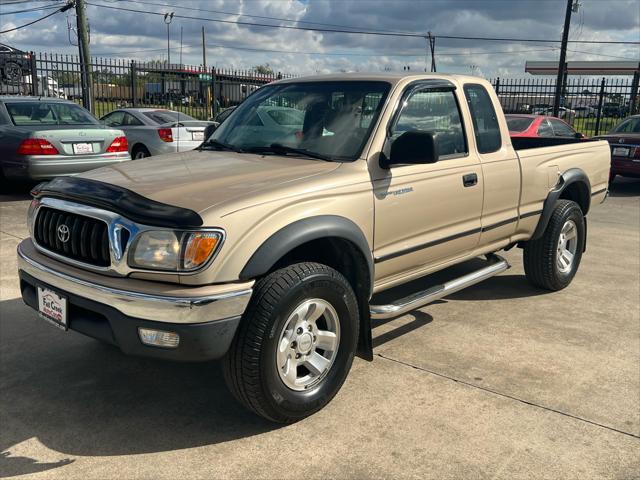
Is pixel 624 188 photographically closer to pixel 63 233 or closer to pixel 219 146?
pixel 219 146

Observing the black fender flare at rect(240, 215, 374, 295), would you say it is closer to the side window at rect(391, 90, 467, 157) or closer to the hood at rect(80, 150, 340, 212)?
the hood at rect(80, 150, 340, 212)

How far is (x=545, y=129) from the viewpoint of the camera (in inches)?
487

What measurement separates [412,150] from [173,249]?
1.54m

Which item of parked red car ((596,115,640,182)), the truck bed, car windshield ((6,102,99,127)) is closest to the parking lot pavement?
the truck bed

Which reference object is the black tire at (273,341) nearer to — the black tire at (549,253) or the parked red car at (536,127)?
the black tire at (549,253)

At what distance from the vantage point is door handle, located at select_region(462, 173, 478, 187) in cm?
432

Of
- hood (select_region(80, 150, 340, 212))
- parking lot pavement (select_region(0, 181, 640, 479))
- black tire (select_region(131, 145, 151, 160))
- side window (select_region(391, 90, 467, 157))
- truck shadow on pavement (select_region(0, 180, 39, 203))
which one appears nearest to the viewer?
parking lot pavement (select_region(0, 181, 640, 479))

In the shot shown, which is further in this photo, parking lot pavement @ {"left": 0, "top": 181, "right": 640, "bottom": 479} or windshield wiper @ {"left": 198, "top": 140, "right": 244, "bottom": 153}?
windshield wiper @ {"left": 198, "top": 140, "right": 244, "bottom": 153}

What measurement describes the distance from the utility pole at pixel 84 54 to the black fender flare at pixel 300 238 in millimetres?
16437

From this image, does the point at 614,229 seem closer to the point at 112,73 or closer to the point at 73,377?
the point at 73,377

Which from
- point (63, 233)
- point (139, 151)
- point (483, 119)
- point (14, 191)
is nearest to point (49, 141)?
point (14, 191)

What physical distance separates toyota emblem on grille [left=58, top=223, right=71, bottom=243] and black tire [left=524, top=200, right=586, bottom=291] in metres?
3.88

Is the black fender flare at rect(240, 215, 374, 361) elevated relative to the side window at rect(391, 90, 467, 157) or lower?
lower

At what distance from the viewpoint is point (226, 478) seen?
2.84 m
